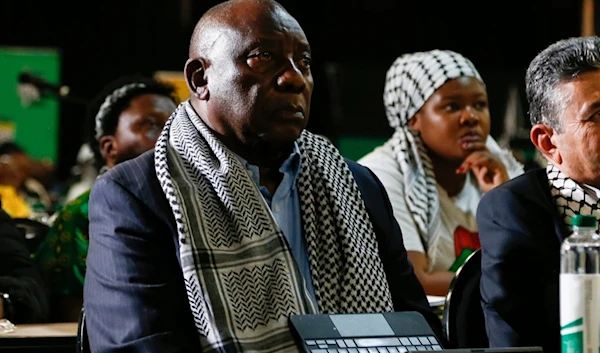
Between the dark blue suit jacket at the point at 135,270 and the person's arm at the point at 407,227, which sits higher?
the dark blue suit jacket at the point at 135,270

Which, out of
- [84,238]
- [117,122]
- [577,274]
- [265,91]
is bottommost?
[84,238]

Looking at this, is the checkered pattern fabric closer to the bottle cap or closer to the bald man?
the bald man

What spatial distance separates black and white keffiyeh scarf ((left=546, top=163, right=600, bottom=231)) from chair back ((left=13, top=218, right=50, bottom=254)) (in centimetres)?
192

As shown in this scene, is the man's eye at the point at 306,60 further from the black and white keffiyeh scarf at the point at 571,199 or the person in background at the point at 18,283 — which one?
the person in background at the point at 18,283

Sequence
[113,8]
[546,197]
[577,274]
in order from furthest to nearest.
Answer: [113,8] < [546,197] < [577,274]

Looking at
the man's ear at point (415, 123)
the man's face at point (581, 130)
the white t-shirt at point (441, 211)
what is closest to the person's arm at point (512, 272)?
the man's face at point (581, 130)

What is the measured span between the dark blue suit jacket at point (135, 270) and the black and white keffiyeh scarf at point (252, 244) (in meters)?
0.04

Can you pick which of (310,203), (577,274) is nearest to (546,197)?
(310,203)

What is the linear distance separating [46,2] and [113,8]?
66 centimetres

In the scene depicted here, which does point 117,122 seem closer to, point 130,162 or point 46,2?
point 130,162

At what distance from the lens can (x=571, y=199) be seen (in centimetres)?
200

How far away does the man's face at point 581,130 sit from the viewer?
1960mm

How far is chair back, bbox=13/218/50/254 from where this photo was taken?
134 inches

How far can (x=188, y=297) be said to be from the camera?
187cm
